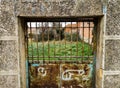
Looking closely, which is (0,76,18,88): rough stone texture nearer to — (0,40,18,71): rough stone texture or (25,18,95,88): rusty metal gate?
(0,40,18,71): rough stone texture

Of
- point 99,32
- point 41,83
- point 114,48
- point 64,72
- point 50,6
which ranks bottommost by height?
point 41,83

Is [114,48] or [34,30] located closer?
[114,48]

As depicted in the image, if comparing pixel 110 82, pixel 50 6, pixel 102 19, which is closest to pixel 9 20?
pixel 50 6

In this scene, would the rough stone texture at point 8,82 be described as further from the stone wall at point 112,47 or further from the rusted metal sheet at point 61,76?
the stone wall at point 112,47

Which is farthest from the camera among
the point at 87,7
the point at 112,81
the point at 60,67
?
the point at 60,67

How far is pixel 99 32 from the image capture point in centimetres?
302

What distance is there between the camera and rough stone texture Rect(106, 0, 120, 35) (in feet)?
9.18

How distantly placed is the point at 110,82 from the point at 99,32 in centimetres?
82

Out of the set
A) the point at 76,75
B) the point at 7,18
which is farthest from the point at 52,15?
the point at 76,75

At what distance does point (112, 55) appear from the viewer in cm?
291

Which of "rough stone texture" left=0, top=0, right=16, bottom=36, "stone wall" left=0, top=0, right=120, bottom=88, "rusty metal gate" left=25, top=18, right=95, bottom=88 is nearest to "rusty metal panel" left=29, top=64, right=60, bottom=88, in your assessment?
"rusty metal gate" left=25, top=18, right=95, bottom=88

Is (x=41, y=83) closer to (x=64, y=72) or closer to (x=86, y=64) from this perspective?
(x=64, y=72)

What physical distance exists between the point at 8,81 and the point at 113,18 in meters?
1.91

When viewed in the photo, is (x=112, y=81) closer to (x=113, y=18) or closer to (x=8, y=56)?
(x=113, y=18)
